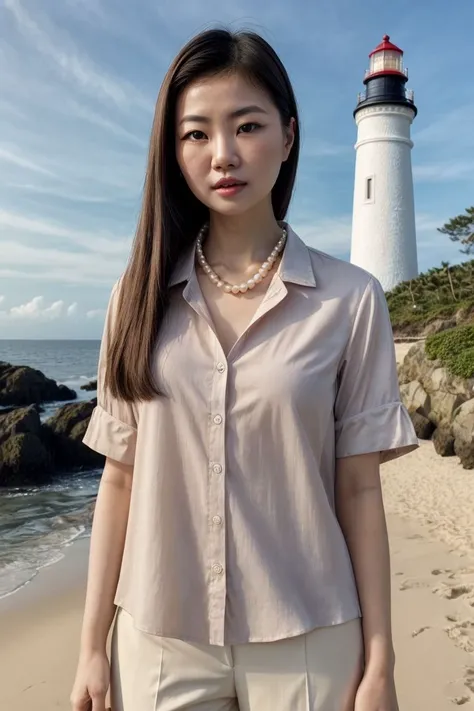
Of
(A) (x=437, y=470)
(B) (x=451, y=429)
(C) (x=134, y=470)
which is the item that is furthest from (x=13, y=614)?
(B) (x=451, y=429)

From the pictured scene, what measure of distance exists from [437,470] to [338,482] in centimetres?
912

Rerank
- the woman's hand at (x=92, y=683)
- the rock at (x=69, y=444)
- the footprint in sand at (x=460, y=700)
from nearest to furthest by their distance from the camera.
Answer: the woman's hand at (x=92, y=683) < the footprint in sand at (x=460, y=700) < the rock at (x=69, y=444)

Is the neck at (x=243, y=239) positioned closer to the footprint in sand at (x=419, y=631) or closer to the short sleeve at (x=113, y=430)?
the short sleeve at (x=113, y=430)

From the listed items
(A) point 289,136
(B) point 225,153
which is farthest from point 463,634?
(B) point 225,153

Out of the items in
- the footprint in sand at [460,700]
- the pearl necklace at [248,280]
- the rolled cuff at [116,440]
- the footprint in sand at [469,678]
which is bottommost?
the footprint in sand at [460,700]

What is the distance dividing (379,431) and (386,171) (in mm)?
23488

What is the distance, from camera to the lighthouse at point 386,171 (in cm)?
2288

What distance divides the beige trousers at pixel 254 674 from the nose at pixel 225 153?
1043 millimetres

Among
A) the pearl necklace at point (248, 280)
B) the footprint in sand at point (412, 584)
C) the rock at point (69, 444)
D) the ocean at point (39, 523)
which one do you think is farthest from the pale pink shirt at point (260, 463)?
the rock at point (69, 444)

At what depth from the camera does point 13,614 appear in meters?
5.46

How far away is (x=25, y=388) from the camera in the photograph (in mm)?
21547

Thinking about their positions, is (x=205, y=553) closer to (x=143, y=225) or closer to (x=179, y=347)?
(x=179, y=347)

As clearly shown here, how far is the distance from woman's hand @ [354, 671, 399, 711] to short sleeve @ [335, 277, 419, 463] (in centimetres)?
47

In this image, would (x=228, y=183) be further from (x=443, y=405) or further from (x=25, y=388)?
(x=25, y=388)
